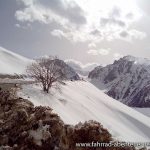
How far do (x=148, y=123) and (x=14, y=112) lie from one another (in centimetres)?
2963

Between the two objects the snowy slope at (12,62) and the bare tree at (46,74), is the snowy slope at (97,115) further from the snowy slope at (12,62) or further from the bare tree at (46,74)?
the snowy slope at (12,62)

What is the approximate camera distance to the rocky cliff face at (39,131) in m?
29.6

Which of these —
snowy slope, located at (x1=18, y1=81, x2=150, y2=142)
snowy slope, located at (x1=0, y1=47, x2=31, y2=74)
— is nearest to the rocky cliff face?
snowy slope, located at (x1=18, y1=81, x2=150, y2=142)

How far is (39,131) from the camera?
99.9 ft

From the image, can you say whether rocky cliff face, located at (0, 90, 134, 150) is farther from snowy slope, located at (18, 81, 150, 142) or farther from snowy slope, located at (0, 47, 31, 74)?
snowy slope, located at (0, 47, 31, 74)

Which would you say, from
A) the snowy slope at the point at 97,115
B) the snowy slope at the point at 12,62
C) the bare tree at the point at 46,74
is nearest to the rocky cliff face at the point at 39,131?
the snowy slope at the point at 97,115

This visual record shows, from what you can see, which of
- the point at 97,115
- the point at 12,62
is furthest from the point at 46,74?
the point at 12,62

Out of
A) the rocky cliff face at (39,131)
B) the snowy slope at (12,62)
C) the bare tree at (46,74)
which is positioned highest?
the snowy slope at (12,62)

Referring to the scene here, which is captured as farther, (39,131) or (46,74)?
(46,74)

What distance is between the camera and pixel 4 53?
→ 76312mm

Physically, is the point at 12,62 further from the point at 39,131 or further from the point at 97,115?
the point at 39,131

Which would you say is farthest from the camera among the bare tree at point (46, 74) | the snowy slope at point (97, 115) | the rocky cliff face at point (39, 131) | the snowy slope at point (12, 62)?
the snowy slope at point (12, 62)

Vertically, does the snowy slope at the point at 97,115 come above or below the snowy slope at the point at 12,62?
below

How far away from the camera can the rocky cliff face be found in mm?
29641
